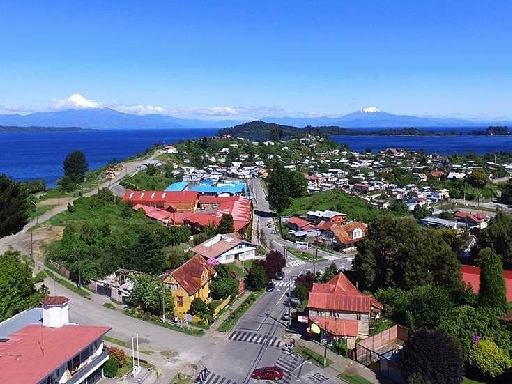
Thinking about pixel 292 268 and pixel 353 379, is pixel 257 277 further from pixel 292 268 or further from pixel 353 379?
pixel 353 379

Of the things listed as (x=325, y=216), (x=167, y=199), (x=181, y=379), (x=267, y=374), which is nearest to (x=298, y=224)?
(x=325, y=216)

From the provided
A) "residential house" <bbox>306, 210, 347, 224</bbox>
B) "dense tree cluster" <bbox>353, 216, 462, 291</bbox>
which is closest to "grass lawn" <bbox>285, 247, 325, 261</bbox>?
"residential house" <bbox>306, 210, 347, 224</bbox>

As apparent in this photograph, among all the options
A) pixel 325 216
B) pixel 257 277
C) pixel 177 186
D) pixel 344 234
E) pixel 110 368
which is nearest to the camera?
pixel 110 368

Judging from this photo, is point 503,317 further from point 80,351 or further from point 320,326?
point 80,351

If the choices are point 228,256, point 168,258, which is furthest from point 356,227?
point 168,258

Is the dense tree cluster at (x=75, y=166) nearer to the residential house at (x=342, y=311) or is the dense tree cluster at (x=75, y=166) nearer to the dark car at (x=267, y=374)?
the residential house at (x=342, y=311)

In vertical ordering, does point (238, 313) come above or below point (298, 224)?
above

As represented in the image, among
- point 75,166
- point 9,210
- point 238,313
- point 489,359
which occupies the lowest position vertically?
point 238,313
